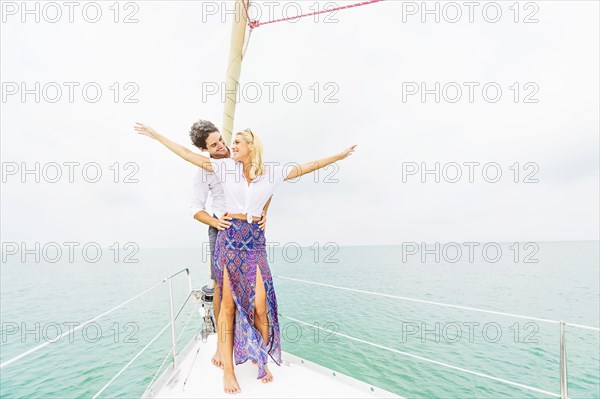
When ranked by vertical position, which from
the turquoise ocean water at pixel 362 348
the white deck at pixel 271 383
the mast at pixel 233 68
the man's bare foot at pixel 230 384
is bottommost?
the turquoise ocean water at pixel 362 348

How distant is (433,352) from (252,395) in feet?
38.6

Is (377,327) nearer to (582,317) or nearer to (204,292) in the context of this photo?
(204,292)

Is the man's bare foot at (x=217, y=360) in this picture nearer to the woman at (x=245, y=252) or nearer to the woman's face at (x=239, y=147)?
the woman at (x=245, y=252)

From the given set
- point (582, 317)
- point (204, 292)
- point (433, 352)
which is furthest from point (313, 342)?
point (582, 317)

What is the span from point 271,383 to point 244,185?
181 centimetres

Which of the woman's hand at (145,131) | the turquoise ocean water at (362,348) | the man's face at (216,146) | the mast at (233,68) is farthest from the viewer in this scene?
the turquoise ocean water at (362,348)

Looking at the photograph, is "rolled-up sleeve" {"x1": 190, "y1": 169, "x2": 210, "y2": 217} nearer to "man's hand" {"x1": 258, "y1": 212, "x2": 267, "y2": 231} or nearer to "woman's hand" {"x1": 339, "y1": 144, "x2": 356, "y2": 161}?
"man's hand" {"x1": 258, "y1": 212, "x2": 267, "y2": 231}

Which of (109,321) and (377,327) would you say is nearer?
(377,327)

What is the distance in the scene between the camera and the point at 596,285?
35.5 m

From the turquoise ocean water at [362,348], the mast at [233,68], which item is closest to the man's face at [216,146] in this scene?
the mast at [233,68]

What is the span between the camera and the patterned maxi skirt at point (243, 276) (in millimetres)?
2338

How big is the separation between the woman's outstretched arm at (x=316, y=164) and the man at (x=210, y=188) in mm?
397

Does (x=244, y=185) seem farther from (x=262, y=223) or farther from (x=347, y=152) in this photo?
(x=347, y=152)

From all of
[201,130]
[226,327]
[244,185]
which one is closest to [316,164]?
[244,185]
